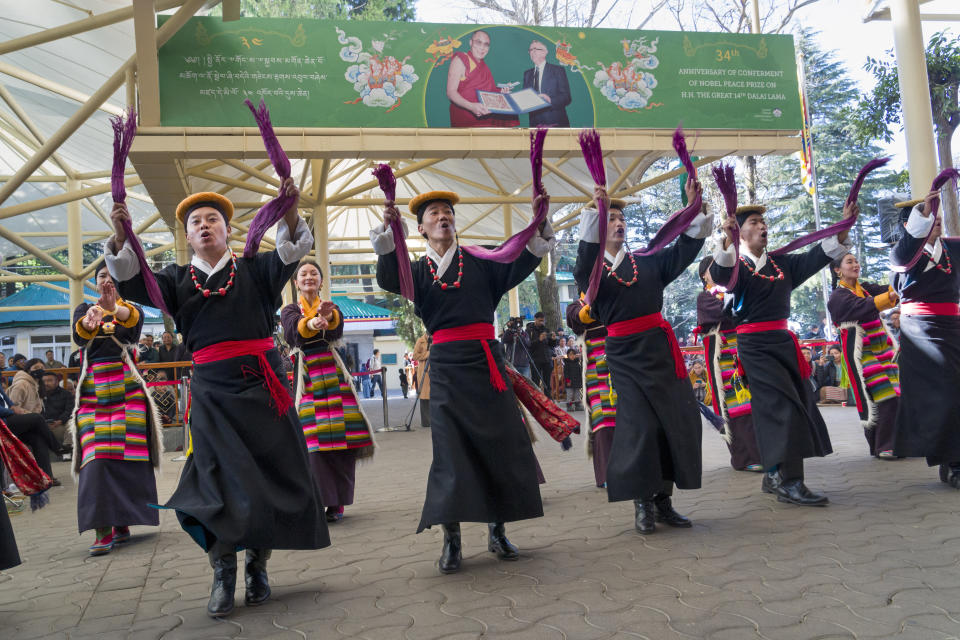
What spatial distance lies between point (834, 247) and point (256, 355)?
141 inches

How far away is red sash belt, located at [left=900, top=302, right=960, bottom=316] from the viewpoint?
17.5 feet

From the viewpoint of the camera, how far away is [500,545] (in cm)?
402

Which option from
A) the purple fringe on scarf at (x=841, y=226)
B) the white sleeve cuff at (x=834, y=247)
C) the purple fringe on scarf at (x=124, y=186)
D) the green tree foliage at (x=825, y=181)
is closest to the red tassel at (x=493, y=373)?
the purple fringe on scarf at (x=124, y=186)

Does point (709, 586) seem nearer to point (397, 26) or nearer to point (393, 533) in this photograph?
point (393, 533)

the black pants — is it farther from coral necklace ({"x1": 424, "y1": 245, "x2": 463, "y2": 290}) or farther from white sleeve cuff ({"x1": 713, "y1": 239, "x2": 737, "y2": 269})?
white sleeve cuff ({"x1": 713, "y1": 239, "x2": 737, "y2": 269})

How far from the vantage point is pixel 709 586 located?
3.24 meters

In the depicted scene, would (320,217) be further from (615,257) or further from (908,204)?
(908,204)

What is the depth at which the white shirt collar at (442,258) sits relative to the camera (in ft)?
13.8

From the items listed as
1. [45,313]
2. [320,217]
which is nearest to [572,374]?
[320,217]

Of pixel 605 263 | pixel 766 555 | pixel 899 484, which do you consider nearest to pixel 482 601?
pixel 766 555

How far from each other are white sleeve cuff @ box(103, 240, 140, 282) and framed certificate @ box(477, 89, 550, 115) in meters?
6.17

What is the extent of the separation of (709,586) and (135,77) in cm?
788

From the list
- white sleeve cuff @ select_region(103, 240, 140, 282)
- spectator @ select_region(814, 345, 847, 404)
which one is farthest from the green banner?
white sleeve cuff @ select_region(103, 240, 140, 282)

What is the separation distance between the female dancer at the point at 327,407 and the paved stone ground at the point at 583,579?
303mm
